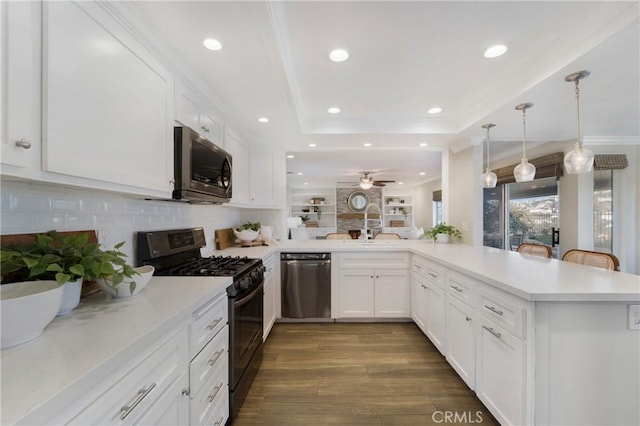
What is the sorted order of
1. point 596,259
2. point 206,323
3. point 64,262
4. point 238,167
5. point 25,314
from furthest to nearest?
point 238,167 < point 596,259 < point 206,323 < point 64,262 < point 25,314

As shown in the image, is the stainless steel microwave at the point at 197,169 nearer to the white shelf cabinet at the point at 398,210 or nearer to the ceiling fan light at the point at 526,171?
the ceiling fan light at the point at 526,171

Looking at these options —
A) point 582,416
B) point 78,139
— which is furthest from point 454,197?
point 78,139

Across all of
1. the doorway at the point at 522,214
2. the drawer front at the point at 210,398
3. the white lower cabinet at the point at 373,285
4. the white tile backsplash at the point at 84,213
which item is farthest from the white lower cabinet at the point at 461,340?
the doorway at the point at 522,214

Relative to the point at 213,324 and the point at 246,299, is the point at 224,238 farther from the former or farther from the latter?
the point at 213,324

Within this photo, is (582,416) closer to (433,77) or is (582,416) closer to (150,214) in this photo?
(433,77)

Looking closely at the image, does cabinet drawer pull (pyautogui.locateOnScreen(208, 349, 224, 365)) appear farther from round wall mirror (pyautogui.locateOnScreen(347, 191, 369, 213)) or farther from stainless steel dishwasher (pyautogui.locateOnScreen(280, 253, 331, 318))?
round wall mirror (pyautogui.locateOnScreen(347, 191, 369, 213))

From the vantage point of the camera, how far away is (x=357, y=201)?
9.02 metres

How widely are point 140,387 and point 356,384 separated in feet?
5.37

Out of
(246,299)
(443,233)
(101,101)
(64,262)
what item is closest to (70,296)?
(64,262)

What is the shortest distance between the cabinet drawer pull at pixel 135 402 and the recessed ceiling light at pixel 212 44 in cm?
163

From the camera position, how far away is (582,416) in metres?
1.28

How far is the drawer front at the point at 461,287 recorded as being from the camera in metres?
1.81

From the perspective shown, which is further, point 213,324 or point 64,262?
point 213,324

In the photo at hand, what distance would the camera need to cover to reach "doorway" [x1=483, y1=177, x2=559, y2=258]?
3938mm
